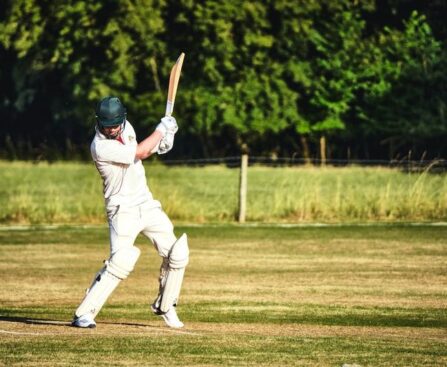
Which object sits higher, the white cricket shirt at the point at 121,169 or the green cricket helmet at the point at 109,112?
the green cricket helmet at the point at 109,112

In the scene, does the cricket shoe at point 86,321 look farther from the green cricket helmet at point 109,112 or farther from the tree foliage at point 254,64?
the tree foliage at point 254,64

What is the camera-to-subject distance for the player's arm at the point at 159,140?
11.7 metres

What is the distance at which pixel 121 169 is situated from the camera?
11930mm

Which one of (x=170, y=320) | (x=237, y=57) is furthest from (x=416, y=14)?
(x=170, y=320)

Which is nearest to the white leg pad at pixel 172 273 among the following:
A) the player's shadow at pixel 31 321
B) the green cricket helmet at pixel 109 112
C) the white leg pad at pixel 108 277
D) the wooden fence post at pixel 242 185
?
the white leg pad at pixel 108 277

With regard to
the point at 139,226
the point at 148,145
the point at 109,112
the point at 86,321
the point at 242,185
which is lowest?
the point at 86,321

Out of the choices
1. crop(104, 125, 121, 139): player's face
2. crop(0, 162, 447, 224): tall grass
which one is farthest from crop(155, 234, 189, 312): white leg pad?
crop(0, 162, 447, 224): tall grass

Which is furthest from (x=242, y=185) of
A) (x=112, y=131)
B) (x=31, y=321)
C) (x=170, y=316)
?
(x=112, y=131)

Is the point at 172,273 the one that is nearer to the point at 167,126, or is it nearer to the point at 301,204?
the point at 167,126

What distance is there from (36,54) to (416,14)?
49.9ft

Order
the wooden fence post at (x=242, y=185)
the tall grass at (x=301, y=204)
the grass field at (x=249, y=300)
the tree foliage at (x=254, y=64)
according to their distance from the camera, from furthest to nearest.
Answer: the tree foliage at (x=254, y=64)
the tall grass at (x=301, y=204)
the wooden fence post at (x=242, y=185)
the grass field at (x=249, y=300)

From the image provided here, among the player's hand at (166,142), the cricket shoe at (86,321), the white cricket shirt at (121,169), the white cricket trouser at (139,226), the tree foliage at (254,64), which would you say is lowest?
the cricket shoe at (86,321)

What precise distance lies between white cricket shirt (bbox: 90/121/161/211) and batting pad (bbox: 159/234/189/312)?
1.40 feet

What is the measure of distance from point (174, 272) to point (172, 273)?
2cm
